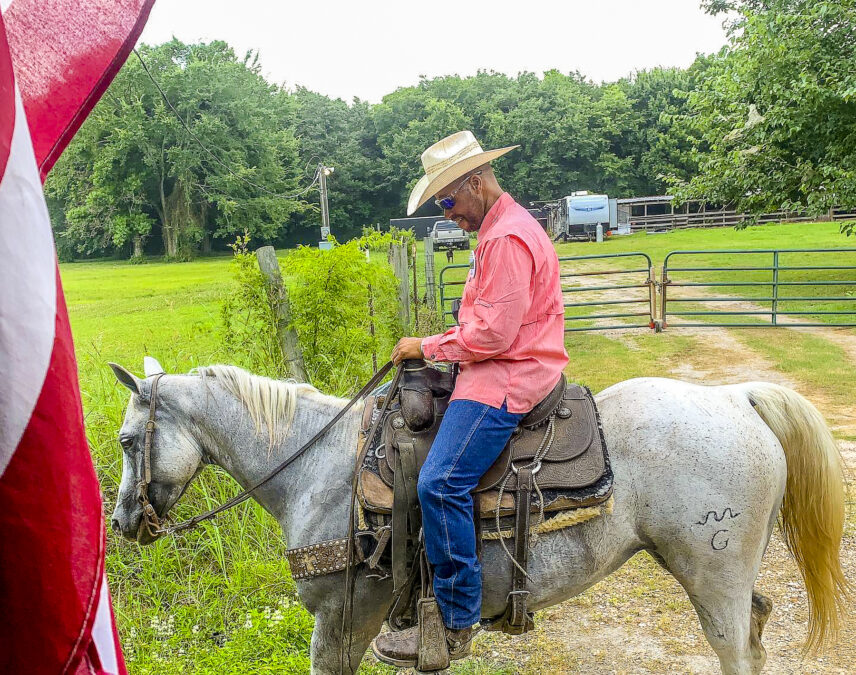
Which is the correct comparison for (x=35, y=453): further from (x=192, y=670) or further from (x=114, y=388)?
(x=114, y=388)

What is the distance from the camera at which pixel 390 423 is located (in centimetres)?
281

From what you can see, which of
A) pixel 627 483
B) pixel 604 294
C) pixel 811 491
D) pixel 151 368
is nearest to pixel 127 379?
pixel 151 368

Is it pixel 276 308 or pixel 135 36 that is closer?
pixel 135 36

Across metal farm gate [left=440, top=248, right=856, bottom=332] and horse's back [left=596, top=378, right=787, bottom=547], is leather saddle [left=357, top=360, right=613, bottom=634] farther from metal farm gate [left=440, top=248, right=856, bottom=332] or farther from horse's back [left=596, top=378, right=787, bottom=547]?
metal farm gate [left=440, top=248, right=856, bottom=332]

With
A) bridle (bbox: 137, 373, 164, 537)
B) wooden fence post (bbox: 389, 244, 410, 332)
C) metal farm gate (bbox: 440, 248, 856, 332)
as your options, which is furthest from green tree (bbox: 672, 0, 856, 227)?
bridle (bbox: 137, 373, 164, 537)

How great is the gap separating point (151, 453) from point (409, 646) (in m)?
1.36

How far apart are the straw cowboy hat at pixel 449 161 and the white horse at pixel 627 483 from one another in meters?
1.09

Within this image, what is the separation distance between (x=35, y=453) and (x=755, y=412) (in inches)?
119

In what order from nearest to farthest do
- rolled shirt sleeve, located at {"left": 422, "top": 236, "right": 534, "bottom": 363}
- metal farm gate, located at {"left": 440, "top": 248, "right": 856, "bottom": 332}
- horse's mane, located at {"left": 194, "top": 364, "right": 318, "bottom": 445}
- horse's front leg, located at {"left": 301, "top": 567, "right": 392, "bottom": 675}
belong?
rolled shirt sleeve, located at {"left": 422, "top": 236, "right": 534, "bottom": 363}
horse's front leg, located at {"left": 301, "top": 567, "right": 392, "bottom": 675}
horse's mane, located at {"left": 194, "top": 364, "right": 318, "bottom": 445}
metal farm gate, located at {"left": 440, "top": 248, "right": 856, "bottom": 332}

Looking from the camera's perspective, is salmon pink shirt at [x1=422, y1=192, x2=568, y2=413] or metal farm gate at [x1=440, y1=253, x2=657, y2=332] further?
metal farm gate at [x1=440, y1=253, x2=657, y2=332]

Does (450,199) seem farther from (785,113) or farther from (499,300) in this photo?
(785,113)

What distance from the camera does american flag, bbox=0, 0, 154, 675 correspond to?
476mm

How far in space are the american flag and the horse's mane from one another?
Answer: 2400 millimetres

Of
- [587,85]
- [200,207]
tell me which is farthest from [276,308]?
[587,85]
